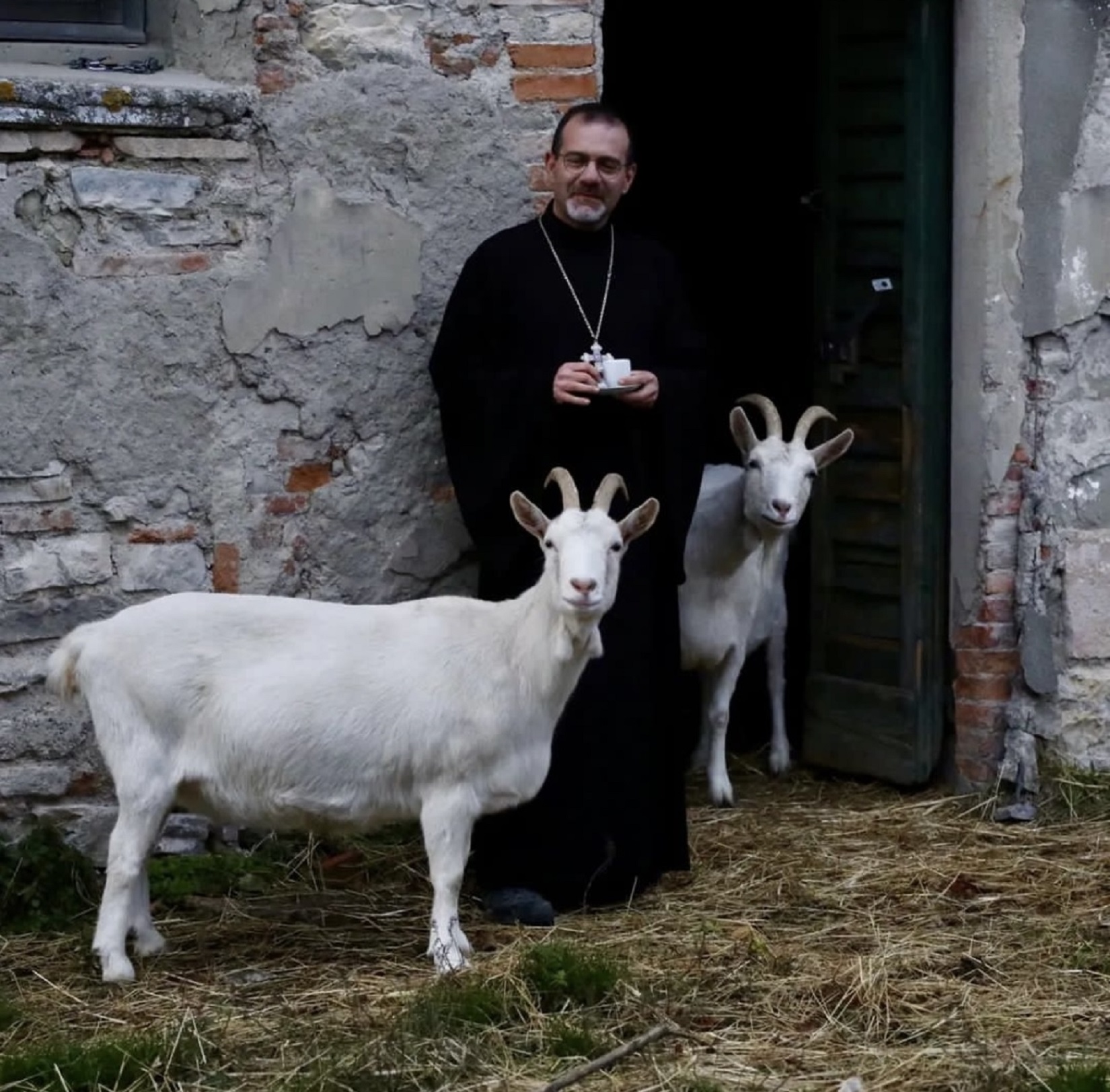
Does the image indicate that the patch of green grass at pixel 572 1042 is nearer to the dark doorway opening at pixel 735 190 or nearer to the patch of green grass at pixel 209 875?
the patch of green grass at pixel 209 875

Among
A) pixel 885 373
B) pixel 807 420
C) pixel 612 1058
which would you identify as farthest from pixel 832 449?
pixel 612 1058

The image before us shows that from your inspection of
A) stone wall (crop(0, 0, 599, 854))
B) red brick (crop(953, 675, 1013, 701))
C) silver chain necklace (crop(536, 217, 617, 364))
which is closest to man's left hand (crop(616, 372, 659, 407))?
silver chain necklace (crop(536, 217, 617, 364))

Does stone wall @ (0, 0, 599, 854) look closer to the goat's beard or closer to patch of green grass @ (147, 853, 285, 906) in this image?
patch of green grass @ (147, 853, 285, 906)

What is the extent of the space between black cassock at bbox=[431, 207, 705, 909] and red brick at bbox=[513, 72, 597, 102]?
0.41m

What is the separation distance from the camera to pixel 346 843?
6492 mm

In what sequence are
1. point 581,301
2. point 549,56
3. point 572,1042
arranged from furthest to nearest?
point 549,56
point 581,301
point 572,1042

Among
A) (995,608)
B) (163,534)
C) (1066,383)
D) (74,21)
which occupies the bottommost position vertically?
(995,608)

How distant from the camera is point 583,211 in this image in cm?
621

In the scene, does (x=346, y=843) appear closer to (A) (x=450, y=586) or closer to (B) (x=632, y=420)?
(A) (x=450, y=586)

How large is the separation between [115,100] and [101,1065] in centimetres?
277

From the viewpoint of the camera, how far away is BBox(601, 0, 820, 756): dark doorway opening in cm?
902

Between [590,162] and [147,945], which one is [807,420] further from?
[147,945]

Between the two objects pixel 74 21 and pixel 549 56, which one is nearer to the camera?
pixel 74 21

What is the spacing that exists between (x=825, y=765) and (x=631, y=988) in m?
2.74
